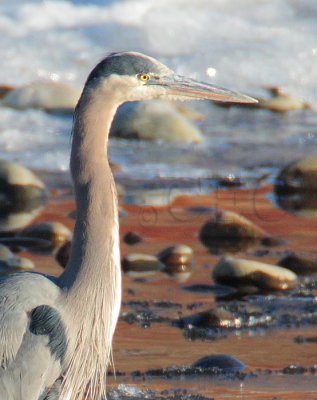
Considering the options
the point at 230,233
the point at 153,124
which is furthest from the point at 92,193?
the point at 153,124

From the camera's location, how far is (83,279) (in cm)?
442

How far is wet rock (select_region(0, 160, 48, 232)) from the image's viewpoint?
778cm

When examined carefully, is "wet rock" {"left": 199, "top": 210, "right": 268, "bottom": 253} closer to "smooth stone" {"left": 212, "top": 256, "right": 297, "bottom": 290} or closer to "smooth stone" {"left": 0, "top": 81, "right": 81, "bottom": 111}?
"smooth stone" {"left": 212, "top": 256, "right": 297, "bottom": 290}

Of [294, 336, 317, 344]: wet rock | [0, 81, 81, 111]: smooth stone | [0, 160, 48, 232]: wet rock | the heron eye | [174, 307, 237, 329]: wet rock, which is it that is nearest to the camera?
the heron eye

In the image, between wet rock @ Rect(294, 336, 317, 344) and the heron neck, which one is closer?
→ the heron neck

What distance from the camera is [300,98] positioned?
11.0m

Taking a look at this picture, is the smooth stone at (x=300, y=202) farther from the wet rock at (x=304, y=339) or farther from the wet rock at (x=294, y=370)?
the wet rock at (x=294, y=370)

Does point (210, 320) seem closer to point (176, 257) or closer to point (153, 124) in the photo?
point (176, 257)

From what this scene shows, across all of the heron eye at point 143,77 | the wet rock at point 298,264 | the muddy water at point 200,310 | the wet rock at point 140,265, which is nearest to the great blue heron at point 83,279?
the heron eye at point 143,77

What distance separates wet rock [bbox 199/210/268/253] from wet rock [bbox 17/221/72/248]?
813mm

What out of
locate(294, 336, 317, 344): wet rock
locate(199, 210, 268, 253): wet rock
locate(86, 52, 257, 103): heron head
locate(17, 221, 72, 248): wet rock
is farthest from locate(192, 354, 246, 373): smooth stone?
locate(17, 221, 72, 248): wet rock

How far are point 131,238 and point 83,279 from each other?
8.57ft

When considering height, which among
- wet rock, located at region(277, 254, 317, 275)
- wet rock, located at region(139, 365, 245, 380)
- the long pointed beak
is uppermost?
the long pointed beak

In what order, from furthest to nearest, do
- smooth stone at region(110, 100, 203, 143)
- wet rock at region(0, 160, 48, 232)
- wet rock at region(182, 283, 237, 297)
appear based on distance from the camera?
smooth stone at region(110, 100, 203, 143)
wet rock at region(0, 160, 48, 232)
wet rock at region(182, 283, 237, 297)
